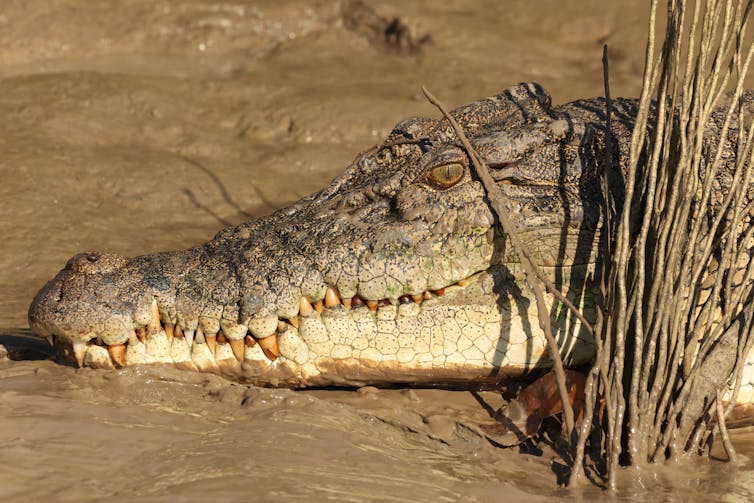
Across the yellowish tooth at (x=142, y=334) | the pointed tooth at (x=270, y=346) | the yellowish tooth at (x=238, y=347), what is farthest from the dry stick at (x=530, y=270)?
the yellowish tooth at (x=142, y=334)

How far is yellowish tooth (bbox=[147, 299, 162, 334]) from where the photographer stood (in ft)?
10.3

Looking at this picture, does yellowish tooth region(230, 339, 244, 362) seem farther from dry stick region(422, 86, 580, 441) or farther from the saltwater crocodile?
dry stick region(422, 86, 580, 441)

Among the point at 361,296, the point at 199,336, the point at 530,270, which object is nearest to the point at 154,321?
the point at 199,336

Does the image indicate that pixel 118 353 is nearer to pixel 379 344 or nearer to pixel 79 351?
pixel 79 351

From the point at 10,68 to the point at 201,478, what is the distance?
5921mm

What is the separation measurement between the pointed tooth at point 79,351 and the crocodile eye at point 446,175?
4.45 ft

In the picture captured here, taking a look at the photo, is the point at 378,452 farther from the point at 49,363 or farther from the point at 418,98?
the point at 418,98

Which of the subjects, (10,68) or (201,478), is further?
(10,68)

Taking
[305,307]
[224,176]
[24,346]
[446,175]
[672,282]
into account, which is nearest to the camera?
[672,282]

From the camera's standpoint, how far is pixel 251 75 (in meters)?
7.61

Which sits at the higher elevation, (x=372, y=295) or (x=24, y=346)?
(x=372, y=295)

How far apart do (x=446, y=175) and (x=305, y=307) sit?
69 cm

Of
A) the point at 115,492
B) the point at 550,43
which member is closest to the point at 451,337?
the point at 115,492

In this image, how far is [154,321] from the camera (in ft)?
10.4
